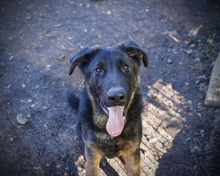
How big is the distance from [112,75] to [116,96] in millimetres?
460

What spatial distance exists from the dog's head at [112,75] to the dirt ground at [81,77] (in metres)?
1.50

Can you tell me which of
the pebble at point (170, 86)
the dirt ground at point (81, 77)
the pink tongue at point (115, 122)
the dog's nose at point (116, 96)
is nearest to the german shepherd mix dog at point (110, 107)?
the pink tongue at point (115, 122)

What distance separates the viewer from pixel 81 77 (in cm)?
484

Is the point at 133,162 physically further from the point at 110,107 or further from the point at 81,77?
the point at 81,77

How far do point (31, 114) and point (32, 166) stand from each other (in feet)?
4.25

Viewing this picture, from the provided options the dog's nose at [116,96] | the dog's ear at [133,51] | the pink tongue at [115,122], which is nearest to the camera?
the dog's nose at [116,96]

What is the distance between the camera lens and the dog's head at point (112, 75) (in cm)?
223

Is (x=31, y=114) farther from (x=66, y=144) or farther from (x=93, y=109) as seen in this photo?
(x=93, y=109)

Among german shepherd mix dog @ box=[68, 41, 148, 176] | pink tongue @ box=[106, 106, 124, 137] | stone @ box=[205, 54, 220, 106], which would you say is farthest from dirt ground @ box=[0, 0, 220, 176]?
pink tongue @ box=[106, 106, 124, 137]

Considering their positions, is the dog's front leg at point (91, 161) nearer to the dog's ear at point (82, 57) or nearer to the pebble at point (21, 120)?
the dog's ear at point (82, 57)

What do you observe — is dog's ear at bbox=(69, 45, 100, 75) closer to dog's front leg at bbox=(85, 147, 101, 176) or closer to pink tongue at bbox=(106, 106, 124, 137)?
pink tongue at bbox=(106, 106, 124, 137)

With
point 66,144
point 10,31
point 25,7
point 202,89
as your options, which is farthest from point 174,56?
point 25,7

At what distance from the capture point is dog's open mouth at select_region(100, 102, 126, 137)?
2340 millimetres

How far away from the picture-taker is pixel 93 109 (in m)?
2.81
